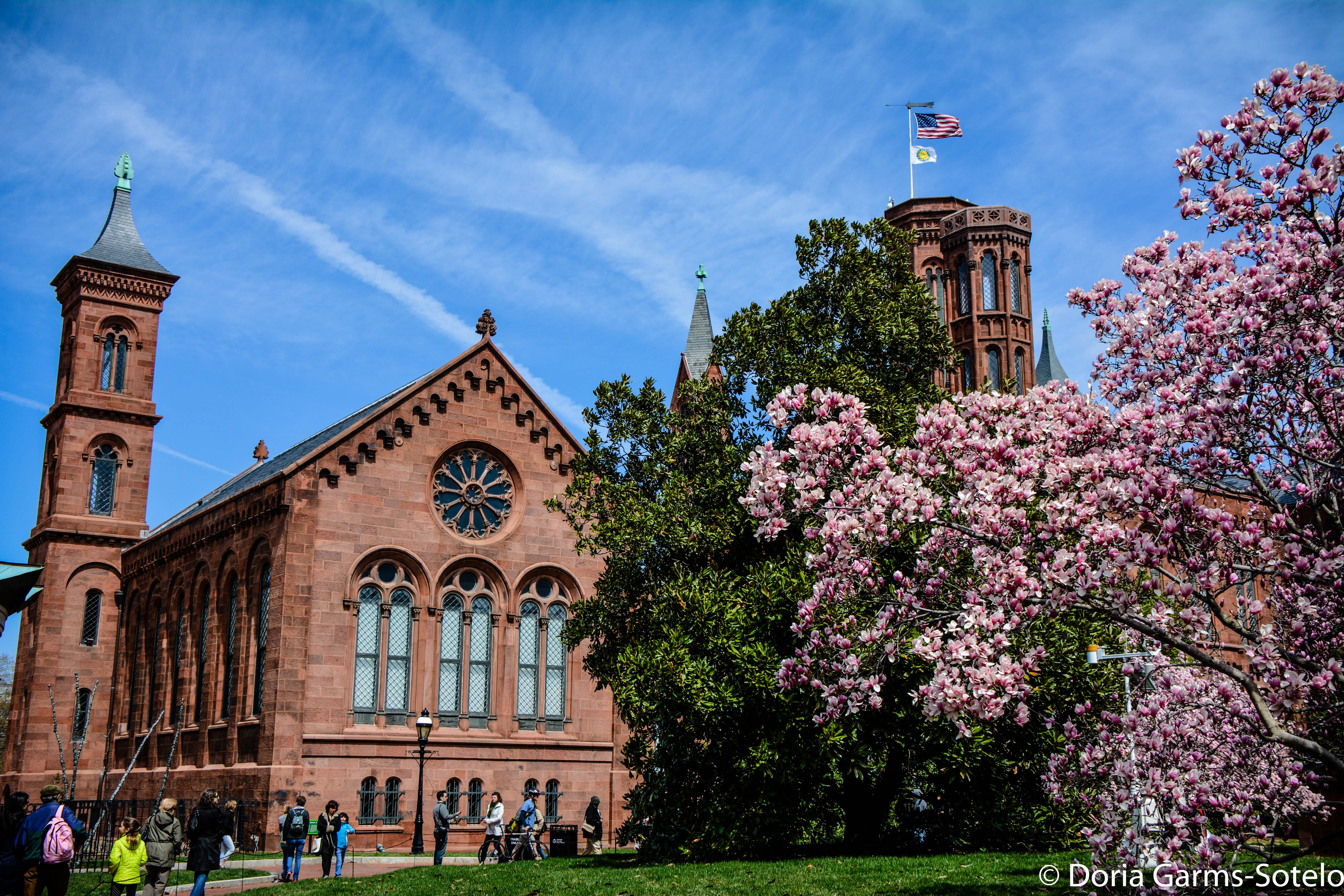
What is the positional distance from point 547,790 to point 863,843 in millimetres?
16175

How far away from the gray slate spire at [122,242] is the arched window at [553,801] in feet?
108

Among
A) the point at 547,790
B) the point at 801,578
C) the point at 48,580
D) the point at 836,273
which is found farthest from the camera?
the point at 48,580

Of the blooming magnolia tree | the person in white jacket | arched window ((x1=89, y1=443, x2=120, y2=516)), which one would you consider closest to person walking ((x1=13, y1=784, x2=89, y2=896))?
the blooming magnolia tree

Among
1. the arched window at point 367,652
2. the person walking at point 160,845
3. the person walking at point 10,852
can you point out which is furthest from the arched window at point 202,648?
the person walking at point 10,852

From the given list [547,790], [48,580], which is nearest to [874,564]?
[547,790]

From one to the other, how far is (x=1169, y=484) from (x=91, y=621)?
50100 mm

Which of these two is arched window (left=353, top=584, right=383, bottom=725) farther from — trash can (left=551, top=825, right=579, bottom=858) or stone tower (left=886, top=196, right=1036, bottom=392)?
stone tower (left=886, top=196, right=1036, bottom=392)

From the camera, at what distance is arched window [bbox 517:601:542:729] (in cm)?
3791

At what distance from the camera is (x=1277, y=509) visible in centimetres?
1008

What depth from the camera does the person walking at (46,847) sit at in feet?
48.1

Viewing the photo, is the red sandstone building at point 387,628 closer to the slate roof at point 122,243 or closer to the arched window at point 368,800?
the arched window at point 368,800

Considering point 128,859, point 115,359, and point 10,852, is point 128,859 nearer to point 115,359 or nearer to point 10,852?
point 10,852

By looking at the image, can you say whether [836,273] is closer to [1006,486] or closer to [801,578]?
[801,578]

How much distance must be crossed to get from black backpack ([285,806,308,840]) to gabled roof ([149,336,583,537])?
1273 centimetres
